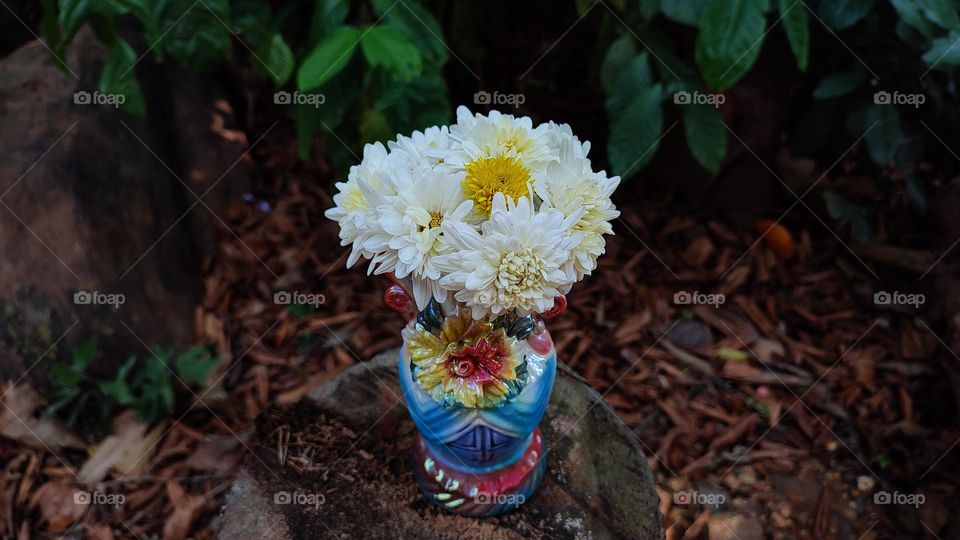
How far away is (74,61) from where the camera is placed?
2391 mm

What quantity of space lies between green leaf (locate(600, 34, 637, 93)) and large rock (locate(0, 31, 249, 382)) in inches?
57.2

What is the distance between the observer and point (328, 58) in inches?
67.7

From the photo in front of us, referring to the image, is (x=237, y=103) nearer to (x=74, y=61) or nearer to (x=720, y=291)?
(x=74, y=61)

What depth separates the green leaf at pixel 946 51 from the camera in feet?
6.49

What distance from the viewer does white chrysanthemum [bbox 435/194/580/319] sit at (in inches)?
45.8

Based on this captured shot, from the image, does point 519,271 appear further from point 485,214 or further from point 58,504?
point 58,504

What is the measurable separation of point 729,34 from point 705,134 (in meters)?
0.42

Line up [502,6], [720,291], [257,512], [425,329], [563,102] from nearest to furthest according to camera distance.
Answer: [425,329] < [257,512] < [720,291] < [502,6] < [563,102]

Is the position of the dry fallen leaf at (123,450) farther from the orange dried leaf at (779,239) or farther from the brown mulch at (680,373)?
the orange dried leaf at (779,239)

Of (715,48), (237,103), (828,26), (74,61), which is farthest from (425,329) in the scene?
(237,103)

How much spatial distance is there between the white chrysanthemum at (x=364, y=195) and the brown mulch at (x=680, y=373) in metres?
1.18

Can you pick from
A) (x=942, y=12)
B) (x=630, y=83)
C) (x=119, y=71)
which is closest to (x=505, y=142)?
(x=630, y=83)

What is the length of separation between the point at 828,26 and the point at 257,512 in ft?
6.47

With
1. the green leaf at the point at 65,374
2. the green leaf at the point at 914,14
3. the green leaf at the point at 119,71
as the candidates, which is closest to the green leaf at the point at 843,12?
the green leaf at the point at 914,14
